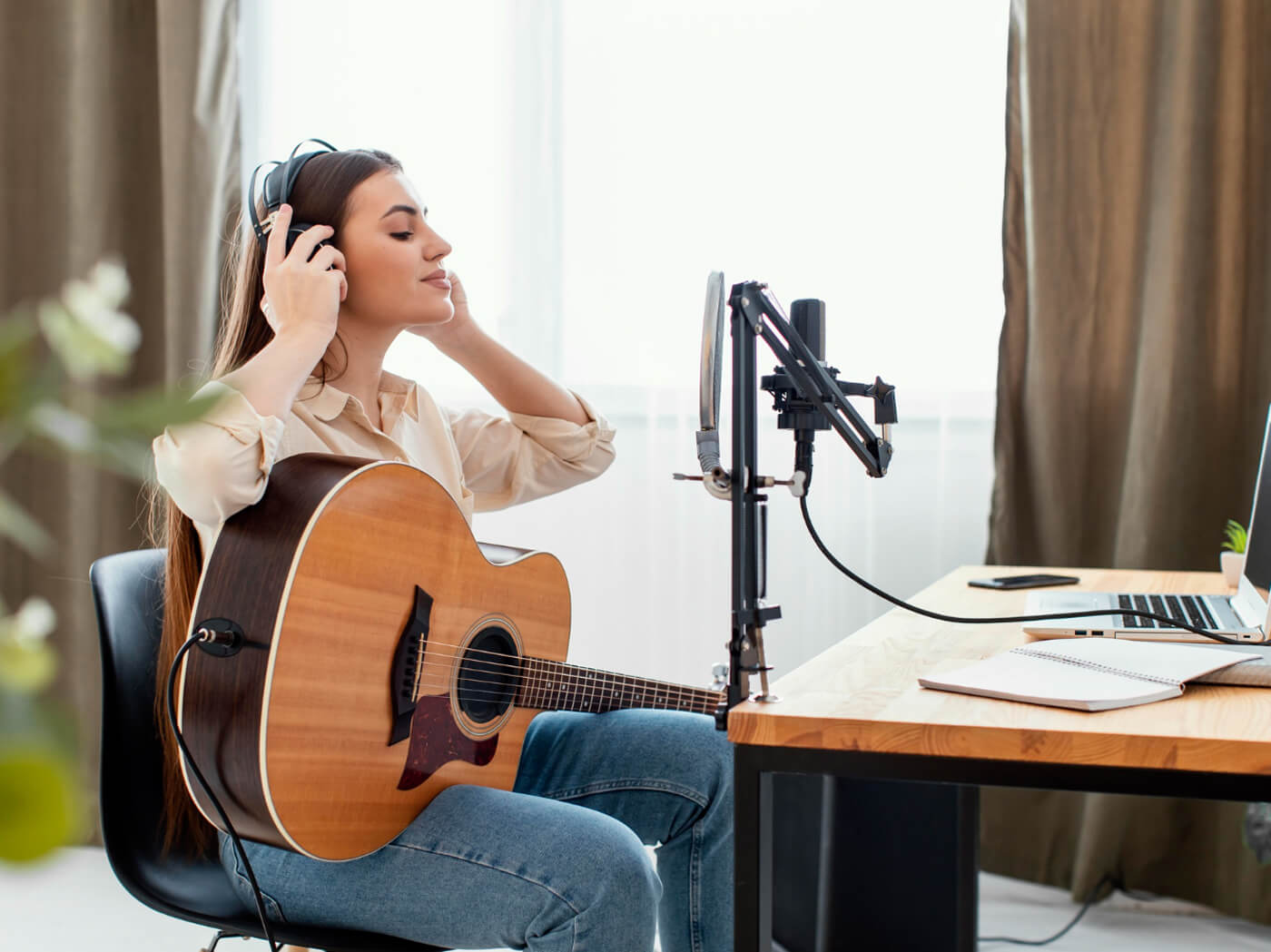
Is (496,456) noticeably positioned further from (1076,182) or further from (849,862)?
(1076,182)

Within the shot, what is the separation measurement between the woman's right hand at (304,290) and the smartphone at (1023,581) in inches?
A: 40.7

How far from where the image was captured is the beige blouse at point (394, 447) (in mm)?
1089

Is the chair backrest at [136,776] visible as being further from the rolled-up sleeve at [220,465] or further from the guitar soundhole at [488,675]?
the guitar soundhole at [488,675]

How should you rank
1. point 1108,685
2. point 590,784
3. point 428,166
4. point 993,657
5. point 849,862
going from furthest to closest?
point 428,166 < point 849,862 < point 590,784 < point 993,657 < point 1108,685

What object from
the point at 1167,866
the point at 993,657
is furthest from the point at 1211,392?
the point at 993,657

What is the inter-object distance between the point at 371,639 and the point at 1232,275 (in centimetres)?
178

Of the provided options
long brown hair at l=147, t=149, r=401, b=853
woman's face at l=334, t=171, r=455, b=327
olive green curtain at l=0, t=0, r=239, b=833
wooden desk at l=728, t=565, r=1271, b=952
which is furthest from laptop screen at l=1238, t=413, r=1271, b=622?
olive green curtain at l=0, t=0, r=239, b=833

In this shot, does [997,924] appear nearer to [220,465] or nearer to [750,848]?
[750,848]

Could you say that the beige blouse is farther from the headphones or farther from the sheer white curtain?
the sheer white curtain

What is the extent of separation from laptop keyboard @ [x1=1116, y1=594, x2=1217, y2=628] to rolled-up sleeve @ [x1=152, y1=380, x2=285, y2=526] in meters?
0.91

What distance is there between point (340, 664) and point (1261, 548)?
106 centimetres

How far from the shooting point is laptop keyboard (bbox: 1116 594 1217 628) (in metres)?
1.27

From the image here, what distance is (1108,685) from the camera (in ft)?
3.13

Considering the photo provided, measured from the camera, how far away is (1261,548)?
1379 mm
